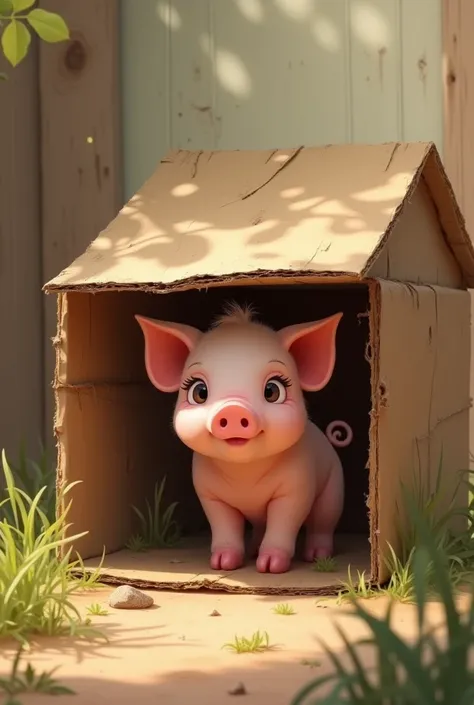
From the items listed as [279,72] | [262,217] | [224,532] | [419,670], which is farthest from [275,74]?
[419,670]

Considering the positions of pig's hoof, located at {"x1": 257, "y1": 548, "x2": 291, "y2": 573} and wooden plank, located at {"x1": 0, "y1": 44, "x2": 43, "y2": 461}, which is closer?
pig's hoof, located at {"x1": 257, "y1": 548, "x2": 291, "y2": 573}

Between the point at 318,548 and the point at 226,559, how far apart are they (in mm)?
363

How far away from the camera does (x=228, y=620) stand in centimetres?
304

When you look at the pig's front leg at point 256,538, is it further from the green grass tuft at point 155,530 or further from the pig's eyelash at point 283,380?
the pig's eyelash at point 283,380

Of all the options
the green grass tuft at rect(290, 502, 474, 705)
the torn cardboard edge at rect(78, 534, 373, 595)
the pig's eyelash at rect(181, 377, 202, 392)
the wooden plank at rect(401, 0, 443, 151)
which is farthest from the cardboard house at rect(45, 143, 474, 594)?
the green grass tuft at rect(290, 502, 474, 705)

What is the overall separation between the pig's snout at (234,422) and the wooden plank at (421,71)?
1.89 m

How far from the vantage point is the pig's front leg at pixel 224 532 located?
143 inches

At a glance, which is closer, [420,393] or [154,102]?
[420,393]

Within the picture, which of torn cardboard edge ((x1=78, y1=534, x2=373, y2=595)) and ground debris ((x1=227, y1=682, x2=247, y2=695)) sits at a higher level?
torn cardboard edge ((x1=78, y1=534, x2=373, y2=595))

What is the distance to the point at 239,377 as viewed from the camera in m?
3.46

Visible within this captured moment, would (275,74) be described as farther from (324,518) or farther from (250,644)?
(250,644)

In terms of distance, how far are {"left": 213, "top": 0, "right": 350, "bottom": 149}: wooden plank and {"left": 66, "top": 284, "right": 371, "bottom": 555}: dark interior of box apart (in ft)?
2.31

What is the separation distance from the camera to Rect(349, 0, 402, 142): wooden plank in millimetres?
4883

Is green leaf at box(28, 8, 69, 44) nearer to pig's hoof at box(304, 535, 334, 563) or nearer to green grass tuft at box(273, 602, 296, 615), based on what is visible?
green grass tuft at box(273, 602, 296, 615)
